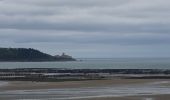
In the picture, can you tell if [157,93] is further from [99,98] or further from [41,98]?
[41,98]

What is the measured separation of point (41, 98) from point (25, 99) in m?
1.24

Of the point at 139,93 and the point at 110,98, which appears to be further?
the point at 139,93

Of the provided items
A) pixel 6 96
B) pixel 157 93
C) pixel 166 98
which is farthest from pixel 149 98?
pixel 6 96

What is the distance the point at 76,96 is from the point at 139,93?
4923 millimetres

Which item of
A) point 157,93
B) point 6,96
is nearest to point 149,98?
point 157,93

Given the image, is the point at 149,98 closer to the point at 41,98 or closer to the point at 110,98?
the point at 110,98

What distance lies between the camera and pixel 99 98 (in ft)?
124

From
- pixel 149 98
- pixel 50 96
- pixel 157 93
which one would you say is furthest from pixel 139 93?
pixel 50 96

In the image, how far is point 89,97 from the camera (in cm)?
3834

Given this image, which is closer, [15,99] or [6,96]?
[15,99]

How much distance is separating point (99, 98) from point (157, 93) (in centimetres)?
557

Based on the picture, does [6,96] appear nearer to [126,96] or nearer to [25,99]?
[25,99]

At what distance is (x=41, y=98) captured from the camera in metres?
37.8

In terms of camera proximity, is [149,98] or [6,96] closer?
[149,98]
